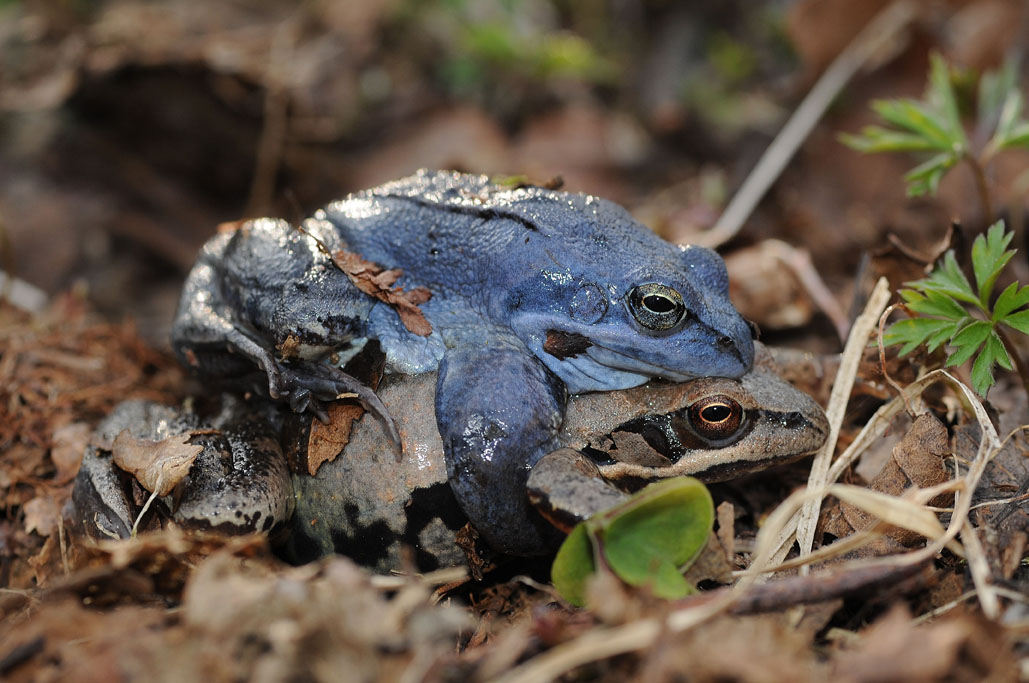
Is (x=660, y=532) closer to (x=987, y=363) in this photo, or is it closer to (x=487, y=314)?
(x=487, y=314)

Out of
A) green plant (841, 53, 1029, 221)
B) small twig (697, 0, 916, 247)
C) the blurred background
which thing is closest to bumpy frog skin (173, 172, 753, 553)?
green plant (841, 53, 1029, 221)

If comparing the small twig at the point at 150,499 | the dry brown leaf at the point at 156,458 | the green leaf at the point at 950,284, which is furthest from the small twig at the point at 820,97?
the small twig at the point at 150,499

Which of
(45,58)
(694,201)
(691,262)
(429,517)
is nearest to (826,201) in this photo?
(694,201)

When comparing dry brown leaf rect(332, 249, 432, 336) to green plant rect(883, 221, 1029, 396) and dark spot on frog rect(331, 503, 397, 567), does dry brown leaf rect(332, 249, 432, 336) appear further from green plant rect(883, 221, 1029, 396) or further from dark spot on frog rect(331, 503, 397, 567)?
green plant rect(883, 221, 1029, 396)

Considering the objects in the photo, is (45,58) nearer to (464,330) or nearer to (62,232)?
(62,232)

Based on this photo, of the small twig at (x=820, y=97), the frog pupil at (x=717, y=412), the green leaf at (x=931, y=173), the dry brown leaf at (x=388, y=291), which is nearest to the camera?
the frog pupil at (x=717, y=412)

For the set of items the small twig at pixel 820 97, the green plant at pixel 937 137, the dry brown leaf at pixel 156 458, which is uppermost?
the small twig at pixel 820 97

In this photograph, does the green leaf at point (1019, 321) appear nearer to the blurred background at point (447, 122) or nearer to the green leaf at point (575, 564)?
the green leaf at point (575, 564)

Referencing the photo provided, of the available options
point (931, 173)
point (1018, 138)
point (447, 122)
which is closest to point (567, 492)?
point (931, 173)
